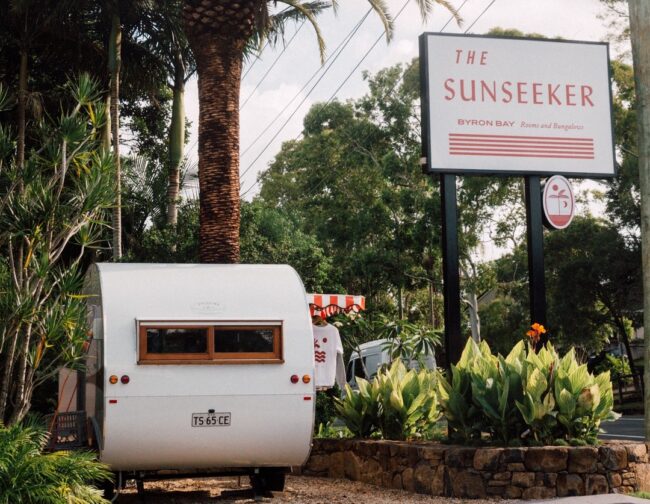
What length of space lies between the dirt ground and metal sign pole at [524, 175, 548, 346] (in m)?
3.51

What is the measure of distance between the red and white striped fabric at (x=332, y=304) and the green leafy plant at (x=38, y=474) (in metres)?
8.32

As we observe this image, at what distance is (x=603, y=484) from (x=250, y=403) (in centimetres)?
377

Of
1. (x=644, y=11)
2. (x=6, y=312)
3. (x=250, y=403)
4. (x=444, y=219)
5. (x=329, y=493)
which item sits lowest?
(x=329, y=493)

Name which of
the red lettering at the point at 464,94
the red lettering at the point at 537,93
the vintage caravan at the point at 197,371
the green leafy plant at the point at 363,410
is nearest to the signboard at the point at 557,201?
the red lettering at the point at 537,93

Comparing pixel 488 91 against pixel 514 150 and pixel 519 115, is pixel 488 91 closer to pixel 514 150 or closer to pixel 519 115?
pixel 519 115

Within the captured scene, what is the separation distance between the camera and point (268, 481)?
10.9 meters

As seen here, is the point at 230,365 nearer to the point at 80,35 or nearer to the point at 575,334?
the point at 80,35

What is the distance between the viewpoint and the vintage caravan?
32.0 feet

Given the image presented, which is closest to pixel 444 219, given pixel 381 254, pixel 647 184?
pixel 647 184

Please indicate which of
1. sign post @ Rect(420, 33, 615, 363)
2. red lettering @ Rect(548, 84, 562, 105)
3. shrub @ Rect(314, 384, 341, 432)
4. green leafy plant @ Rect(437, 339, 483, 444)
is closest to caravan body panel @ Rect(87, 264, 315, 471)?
green leafy plant @ Rect(437, 339, 483, 444)

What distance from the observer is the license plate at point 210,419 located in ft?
32.3

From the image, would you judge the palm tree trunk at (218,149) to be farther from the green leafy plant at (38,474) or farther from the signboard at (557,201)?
the green leafy plant at (38,474)

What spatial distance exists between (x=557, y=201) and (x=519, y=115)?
134 centimetres

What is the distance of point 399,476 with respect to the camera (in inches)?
433
